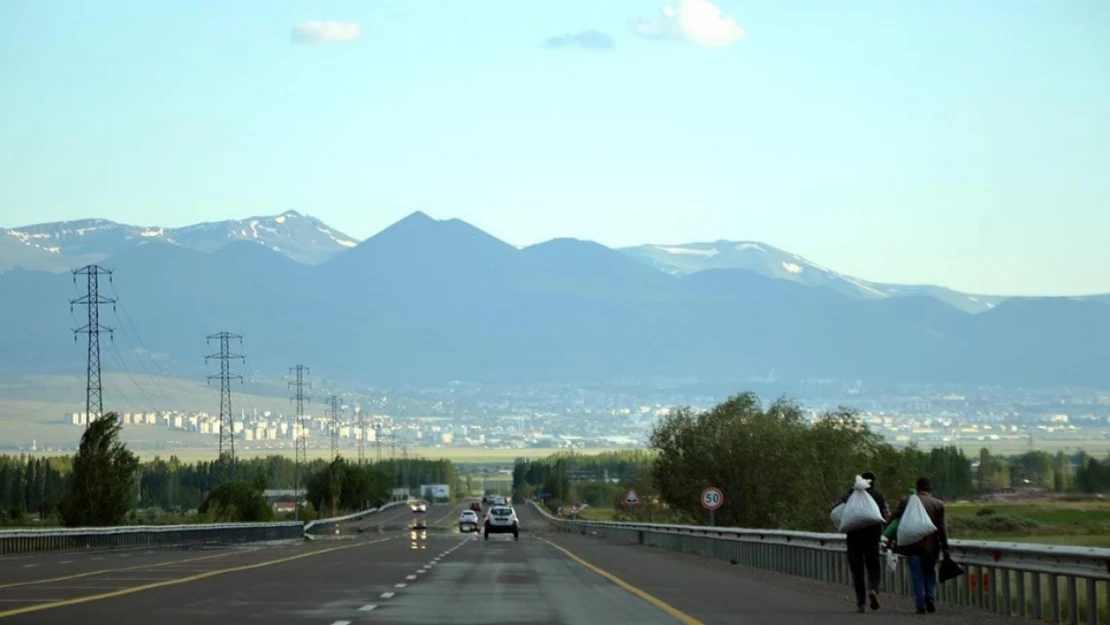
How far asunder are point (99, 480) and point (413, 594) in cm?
6523

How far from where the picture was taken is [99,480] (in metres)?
92.9

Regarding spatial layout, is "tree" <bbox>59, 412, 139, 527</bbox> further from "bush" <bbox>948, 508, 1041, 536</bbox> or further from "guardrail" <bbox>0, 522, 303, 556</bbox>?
"bush" <bbox>948, 508, 1041, 536</bbox>

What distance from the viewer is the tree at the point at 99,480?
3647 inches

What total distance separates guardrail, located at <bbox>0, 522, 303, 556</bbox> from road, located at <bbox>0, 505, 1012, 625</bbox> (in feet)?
37.5

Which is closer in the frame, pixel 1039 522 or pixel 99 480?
pixel 99 480

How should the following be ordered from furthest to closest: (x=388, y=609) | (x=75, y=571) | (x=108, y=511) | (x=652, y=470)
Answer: (x=652, y=470), (x=108, y=511), (x=75, y=571), (x=388, y=609)

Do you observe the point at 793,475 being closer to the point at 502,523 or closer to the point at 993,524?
the point at 502,523

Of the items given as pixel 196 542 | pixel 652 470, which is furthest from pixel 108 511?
pixel 652 470

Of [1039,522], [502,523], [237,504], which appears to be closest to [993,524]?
[1039,522]

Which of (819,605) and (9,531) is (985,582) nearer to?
(819,605)

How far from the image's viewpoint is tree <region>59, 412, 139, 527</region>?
92625mm

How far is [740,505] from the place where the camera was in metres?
98.1

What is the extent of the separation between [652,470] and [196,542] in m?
29.3

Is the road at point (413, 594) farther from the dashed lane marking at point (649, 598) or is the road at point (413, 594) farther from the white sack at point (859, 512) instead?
the white sack at point (859, 512)
